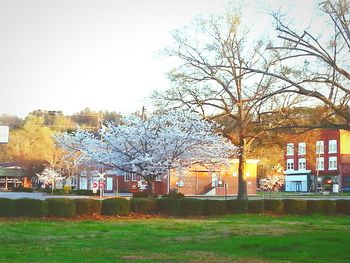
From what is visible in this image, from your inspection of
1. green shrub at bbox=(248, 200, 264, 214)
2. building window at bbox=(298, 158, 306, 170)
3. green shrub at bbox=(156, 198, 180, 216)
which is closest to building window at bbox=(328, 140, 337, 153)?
building window at bbox=(298, 158, 306, 170)

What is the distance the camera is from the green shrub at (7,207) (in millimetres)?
27438

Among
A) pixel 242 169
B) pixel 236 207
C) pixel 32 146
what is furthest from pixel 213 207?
pixel 32 146

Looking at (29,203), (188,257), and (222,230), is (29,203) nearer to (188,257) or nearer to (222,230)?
(222,230)

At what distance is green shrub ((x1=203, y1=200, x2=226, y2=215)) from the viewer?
109 ft

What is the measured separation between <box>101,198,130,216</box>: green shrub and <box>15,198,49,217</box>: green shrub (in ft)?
11.5

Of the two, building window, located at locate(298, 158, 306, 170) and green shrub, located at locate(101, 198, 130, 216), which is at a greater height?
building window, located at locate(298, 158, 306, 170)

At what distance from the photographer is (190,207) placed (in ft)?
107

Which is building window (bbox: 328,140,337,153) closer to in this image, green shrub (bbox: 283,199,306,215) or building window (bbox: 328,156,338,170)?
building window (bbox: 328,156,338,170)

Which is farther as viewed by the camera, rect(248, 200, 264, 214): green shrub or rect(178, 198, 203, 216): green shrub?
rect(248, 200, 264, 214): green shrub

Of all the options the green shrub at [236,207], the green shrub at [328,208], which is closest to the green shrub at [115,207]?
the green shrub at [236,207]

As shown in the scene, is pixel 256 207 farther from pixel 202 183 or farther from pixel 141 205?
pixel 202 183

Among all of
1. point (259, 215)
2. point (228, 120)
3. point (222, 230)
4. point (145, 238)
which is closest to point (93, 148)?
point (228, 120)

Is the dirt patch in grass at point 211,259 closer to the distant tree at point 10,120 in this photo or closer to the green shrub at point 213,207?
the green shrub at point 213,207

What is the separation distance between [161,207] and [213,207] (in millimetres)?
3085
